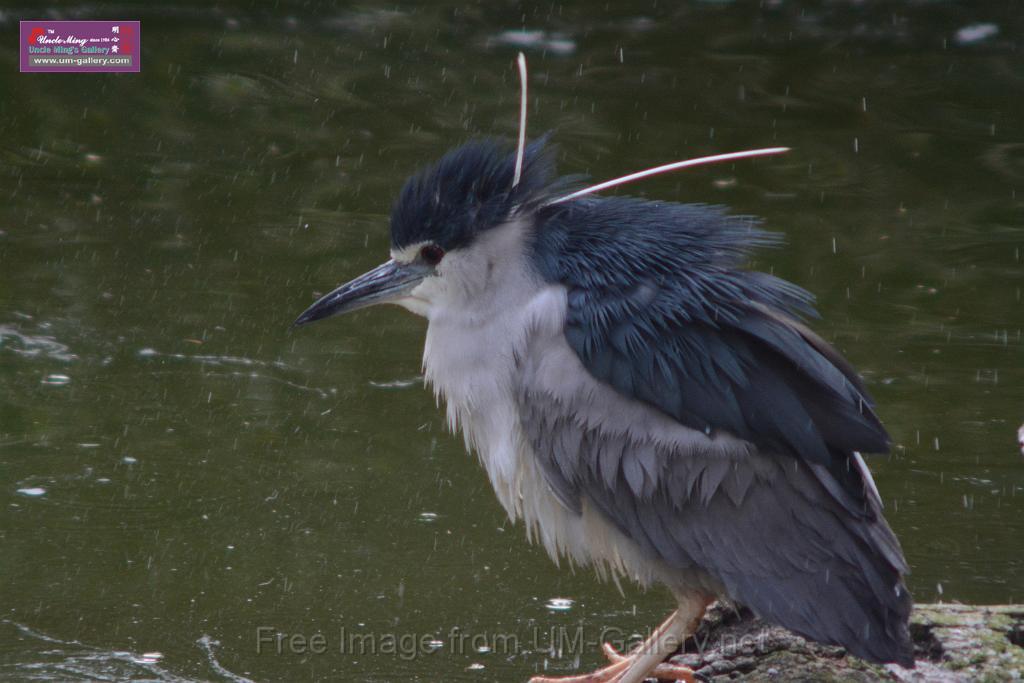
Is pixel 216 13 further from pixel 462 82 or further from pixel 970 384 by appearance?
pixel 970 384

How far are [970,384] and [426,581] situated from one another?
2.53 metres

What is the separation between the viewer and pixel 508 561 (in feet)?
15.5

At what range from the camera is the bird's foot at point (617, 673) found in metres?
3.59

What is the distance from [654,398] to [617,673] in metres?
0.82

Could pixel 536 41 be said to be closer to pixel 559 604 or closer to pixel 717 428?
pixel 559 604

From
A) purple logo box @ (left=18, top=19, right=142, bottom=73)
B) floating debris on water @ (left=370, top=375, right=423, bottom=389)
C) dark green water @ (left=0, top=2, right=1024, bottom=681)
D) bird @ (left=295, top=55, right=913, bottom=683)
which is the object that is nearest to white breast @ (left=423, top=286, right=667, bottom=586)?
bird @ (left=295, top=55, right=913, bottom=683)

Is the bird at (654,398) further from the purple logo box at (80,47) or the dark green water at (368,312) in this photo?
the purple logo box at (80,47)

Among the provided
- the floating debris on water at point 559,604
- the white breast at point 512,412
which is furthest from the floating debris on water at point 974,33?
the white breast at point 512,412

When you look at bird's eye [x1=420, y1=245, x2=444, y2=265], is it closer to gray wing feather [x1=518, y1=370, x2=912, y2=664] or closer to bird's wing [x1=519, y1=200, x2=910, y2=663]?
bird's wing [x1=519, y1=200, x2=910, y2=663]

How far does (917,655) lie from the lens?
11.8 feet

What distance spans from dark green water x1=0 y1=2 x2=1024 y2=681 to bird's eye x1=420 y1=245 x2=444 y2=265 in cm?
113

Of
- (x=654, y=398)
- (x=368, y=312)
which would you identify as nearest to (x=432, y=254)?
(x=654, y=398)

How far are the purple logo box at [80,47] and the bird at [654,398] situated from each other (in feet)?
17.4

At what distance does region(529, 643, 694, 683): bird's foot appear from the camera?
11.8 feet
